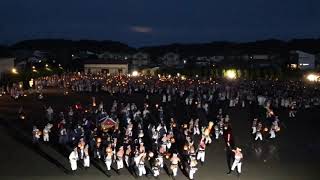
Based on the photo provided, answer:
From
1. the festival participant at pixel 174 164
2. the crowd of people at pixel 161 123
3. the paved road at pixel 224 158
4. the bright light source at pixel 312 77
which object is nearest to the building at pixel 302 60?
the bright light source at pixel 312 77

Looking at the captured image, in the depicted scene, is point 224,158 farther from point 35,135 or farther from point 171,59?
point 171,59

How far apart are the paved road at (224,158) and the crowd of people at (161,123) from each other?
0.49 m

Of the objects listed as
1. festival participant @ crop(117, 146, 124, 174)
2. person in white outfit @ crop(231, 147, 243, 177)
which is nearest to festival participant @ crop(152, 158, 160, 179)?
festival participant @ crop(117, 146, 124, 174)

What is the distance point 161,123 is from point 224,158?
19.6ft

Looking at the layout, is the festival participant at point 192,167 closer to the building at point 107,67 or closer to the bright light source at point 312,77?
the bright light source at point 312,77

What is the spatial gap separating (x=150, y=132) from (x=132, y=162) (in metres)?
5.32

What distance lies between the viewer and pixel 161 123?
27078mm

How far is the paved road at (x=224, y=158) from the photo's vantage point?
19266 millimetres

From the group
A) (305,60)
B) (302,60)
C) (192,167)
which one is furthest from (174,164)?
(305,60)

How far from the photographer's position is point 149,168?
1995cm

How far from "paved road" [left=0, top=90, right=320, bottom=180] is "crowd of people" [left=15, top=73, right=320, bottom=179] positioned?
0.49 metres

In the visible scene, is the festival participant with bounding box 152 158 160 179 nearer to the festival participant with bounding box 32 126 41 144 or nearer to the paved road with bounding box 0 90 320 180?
the paved road with bounding box 0 90 320 180

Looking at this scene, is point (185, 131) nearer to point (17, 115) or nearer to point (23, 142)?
point (23, 142)

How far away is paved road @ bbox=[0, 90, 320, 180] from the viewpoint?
758 inches
